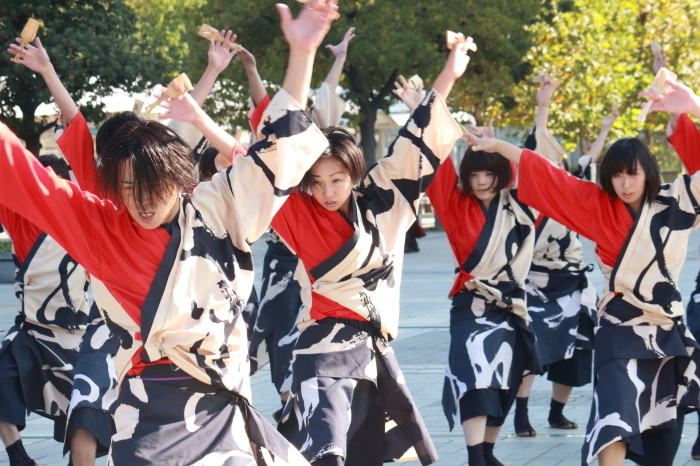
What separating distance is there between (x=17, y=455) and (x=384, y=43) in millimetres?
14463

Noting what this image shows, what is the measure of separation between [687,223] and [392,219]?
1351 mm

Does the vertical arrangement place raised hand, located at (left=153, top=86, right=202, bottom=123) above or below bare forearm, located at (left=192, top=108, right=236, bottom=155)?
above

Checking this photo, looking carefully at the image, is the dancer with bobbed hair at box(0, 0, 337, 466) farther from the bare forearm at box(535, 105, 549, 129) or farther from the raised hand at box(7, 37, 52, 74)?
the bare forearm at box(535, 105, 549, 129)

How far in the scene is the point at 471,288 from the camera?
17.5 ft

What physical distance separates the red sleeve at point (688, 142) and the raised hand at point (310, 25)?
7.59ft

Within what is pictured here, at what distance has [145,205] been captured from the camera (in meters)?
2.75

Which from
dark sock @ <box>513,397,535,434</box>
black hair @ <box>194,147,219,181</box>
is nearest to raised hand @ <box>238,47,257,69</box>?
black hair @ <box>194,147,219,181</box>

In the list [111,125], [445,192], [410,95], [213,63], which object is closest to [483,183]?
[445,192]

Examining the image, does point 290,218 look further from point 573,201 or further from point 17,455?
point 17,455

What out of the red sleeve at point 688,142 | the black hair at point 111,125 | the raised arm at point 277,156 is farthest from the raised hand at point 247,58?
the red sleeve at point 688,142

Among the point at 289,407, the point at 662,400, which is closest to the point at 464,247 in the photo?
the point at 662,400

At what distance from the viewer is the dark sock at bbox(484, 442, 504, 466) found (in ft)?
17.6

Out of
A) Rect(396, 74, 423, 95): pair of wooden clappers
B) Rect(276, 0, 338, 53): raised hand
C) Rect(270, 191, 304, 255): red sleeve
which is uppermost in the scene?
Rect(276, 0, 338, 53): raised hand

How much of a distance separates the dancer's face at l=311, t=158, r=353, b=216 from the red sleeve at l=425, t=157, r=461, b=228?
151 cm
